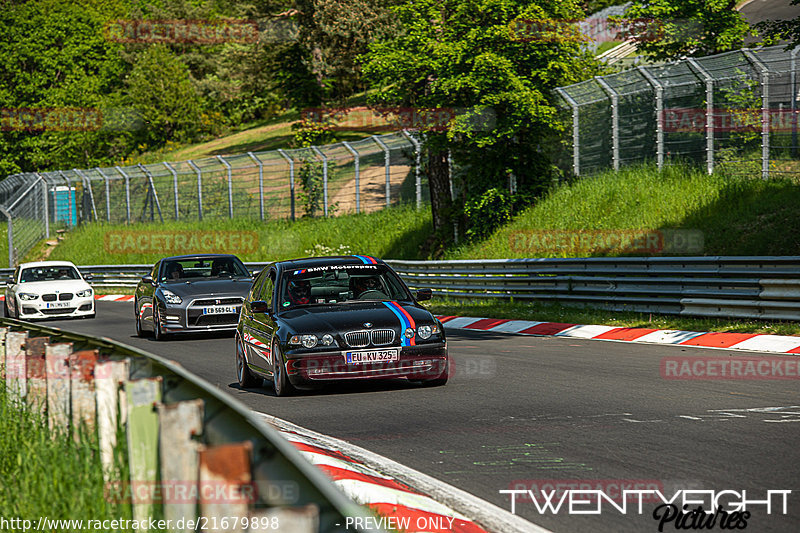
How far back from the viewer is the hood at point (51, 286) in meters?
25.1

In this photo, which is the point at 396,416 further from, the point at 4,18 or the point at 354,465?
the point at 4,18

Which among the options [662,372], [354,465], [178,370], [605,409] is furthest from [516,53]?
[178,370]

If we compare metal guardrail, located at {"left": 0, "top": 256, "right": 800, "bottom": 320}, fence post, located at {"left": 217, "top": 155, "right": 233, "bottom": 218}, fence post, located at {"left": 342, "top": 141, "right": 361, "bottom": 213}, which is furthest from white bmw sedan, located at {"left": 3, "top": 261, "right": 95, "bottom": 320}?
fence post, located at {"left": 217, "top": 155, "right": 233, "bottom": 218}

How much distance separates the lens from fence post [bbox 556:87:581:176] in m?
25.6

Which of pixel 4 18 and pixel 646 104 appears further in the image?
pixel 4 18

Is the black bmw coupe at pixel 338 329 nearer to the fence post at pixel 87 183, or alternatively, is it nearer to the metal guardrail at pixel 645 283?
the metal guardrail at pixel 645 283

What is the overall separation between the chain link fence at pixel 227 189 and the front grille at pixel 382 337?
65.3ft

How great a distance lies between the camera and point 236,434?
328cm

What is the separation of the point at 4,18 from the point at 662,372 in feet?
246

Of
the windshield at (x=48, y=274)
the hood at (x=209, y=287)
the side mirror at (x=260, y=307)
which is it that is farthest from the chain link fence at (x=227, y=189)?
the side mirror at (x=260, y=307)

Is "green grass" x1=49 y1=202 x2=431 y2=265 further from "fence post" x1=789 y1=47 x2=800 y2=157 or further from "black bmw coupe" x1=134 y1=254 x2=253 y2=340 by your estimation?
"fence post" x1=789 y1=47 x2=800 y2=157

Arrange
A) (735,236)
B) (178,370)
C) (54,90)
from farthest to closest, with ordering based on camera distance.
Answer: (54,90)
(735,236)
(178,370)

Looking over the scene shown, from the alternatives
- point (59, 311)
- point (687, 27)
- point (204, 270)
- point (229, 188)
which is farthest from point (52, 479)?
point (229, 188)

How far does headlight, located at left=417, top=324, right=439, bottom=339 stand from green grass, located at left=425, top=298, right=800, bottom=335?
5.98m
